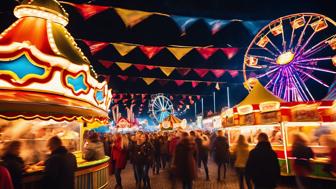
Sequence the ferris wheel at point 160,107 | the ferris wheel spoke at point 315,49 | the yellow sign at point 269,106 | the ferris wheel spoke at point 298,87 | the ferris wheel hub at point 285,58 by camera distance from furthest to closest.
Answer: the ferris wheel at point 160,107 → the ferris wheel hub at point 285,58 → the ferris wheel spoke at point 298,87 → the ferris wheel spoke at point 315,49 → the yellow sign at point 269,106

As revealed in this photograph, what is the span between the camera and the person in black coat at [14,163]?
4312mm

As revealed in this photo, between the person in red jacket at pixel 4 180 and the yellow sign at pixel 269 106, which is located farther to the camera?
the yellow sign at pixel 269 106

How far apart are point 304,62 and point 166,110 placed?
2544 centimetres

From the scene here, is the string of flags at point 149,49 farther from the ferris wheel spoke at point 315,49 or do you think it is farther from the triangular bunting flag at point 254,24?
the ferris wheel spoke at point 315,49

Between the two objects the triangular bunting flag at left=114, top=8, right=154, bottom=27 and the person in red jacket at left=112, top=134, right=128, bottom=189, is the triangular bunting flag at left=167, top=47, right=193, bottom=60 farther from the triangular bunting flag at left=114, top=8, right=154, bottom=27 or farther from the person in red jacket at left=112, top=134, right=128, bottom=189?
the person in red jacket at left=112, top=134, right=128, bottom=189

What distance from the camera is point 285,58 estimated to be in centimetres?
1566

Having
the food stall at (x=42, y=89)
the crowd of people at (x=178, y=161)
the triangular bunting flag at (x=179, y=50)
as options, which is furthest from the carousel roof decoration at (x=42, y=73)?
the triangular bunting flag at (x=179, y=50)

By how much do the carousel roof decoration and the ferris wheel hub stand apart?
444 inches

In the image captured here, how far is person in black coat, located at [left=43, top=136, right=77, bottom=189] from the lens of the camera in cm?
435

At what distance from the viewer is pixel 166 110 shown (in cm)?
3922

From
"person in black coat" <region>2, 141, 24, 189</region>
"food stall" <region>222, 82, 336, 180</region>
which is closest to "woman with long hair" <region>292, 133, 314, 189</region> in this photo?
"food stall" <region>222, 82, 336, 180</region>

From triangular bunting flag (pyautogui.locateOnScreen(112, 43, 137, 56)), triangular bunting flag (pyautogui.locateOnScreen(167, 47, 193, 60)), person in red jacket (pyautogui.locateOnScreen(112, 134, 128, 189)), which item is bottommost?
person in red jacket (pyautogui.locateOnScreen(112, 134, 128, 189))

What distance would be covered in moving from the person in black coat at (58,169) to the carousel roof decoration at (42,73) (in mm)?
1875

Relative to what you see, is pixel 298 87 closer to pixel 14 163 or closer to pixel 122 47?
pixel 122 47
